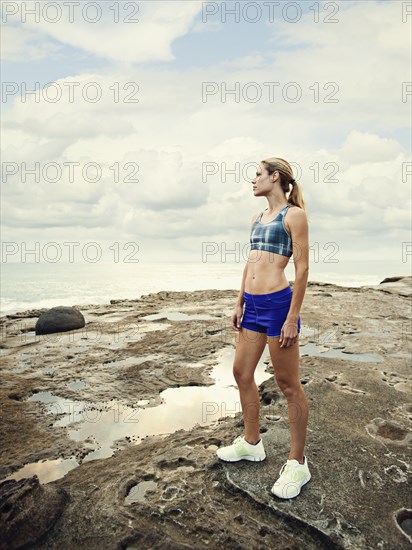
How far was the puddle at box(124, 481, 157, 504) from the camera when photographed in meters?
3.23

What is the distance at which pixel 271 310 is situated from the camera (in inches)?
125

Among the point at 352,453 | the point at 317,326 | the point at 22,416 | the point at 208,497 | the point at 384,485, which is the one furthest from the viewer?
the point at 317,326

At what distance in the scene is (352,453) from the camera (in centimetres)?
383

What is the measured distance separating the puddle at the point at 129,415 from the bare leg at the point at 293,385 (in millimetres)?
1729

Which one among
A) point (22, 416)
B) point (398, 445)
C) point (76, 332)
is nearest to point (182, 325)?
point (76, 332)

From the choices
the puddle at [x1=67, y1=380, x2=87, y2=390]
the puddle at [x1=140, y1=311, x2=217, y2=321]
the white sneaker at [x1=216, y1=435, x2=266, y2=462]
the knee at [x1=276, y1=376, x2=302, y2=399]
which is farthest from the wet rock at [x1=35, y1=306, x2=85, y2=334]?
the knee at [x1=276, y1=376, x2=302, y2=399]

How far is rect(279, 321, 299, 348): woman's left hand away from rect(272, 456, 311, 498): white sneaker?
93cm

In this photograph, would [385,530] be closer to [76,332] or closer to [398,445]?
[398,445]

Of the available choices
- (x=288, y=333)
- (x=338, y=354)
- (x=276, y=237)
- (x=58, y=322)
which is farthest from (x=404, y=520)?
(x=58, y=322)

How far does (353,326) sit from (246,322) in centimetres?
695

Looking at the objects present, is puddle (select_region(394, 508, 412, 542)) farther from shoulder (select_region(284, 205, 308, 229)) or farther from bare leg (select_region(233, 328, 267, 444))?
shoulder (select_region(284, 205, 308, 229))

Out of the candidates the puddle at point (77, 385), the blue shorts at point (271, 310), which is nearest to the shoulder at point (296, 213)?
the blue shorts at point (271, 310)

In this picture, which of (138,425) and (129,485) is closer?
(129,485)

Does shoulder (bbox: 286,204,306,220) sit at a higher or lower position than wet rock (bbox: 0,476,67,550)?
higher
